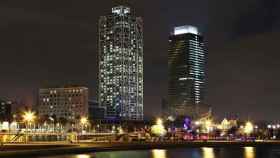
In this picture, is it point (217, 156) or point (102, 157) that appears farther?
point (217, 156)

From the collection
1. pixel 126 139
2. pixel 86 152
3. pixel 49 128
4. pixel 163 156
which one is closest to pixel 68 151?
pixel 86 152

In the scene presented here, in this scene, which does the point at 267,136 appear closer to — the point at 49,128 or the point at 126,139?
the point at 49,128

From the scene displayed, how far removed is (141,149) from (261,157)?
2094cm

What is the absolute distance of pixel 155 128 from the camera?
15625cm

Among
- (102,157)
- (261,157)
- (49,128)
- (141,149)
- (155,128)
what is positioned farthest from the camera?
(49,128)

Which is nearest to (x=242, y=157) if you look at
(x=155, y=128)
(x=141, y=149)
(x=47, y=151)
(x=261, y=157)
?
(x=261, y=157)

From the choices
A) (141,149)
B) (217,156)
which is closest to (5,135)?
(141,149)

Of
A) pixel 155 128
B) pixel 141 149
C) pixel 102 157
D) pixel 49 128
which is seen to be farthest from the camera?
pixel 49 128

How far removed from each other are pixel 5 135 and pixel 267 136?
12234 cm

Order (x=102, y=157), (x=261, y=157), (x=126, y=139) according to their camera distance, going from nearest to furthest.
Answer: (x=102, y=157) < (x=261, y=157) < (x=126, y=139)

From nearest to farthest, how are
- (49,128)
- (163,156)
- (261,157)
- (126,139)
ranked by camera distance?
1. (163,156)
2. (261,157)
3. (126,139)
4. (49,128)

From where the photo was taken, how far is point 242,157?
77625 millimetres

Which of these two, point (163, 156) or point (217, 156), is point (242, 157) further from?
point (163, 156)

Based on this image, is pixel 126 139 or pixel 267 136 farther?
pixel 267 136
